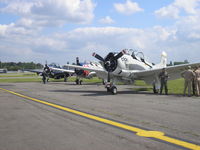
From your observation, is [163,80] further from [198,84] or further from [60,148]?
[60,148]

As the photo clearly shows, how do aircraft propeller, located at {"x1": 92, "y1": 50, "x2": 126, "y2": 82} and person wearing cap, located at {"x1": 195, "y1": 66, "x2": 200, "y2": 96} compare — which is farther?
aircraft propeller, located at {"x1": 92, "y1": 50, "x2": 126, "y2": 82}

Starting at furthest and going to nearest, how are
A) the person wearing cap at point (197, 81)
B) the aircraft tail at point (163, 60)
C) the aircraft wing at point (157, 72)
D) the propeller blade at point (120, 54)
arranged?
the aircraft tail at point (163, 60) → the aircraft wing at point (157, 72) → the propeller blade at point (120, 54) → the person wearing cap at point (197, 81)

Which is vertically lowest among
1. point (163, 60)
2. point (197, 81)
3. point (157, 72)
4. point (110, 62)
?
point (197, 81)

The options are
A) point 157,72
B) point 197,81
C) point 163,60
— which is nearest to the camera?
point 197,81

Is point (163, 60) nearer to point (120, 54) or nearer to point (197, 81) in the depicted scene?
point (120, 54)

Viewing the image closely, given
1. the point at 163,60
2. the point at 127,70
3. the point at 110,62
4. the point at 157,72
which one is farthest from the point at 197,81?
the point at 163,60

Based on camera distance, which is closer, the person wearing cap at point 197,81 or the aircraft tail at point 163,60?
the person wearing cap at point 197,81

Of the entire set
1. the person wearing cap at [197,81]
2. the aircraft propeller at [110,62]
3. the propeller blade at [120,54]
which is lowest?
the person wearing cap at [197,81]

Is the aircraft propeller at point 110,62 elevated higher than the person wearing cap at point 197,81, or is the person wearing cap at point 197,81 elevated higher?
the aircraft propeller at point 110,62

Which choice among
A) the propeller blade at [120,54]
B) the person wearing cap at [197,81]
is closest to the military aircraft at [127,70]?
the propeller blade at [120,54]

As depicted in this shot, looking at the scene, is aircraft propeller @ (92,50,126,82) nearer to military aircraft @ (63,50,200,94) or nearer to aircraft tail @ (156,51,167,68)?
military aircraft @ (63,50,200,94)

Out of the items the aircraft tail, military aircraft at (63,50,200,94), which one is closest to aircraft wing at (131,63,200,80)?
military aircraft at (63,50,200,94)

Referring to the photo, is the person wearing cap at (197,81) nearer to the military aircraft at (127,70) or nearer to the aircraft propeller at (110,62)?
the military aircraft at (127,70)

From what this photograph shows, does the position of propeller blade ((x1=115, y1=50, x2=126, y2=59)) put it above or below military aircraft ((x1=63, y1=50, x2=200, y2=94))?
above
